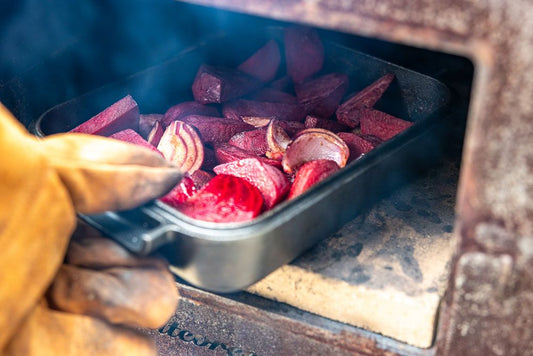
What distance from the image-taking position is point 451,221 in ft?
4.65

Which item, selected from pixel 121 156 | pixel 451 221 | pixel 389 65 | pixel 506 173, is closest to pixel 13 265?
pixel 121 156

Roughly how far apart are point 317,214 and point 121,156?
1.32 ft

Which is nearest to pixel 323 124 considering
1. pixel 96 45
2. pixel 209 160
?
pixel 209 160

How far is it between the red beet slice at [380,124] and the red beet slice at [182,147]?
1.46ft

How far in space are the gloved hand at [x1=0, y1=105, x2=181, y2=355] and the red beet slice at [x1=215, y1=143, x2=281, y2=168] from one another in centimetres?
47

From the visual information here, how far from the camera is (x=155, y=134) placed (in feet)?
Answer: 5.29

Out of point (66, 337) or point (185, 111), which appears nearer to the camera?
point (66, 337)

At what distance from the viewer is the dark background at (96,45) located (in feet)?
5.45

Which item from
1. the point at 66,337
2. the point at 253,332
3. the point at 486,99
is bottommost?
the point at 253,332

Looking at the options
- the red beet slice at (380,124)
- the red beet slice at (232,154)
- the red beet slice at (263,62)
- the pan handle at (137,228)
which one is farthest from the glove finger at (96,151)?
the red beet slice at (263,62)

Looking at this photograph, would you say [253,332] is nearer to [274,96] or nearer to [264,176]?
[264,176]

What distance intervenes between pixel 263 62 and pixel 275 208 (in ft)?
2.79

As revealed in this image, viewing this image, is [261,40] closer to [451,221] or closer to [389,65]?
[389,65]

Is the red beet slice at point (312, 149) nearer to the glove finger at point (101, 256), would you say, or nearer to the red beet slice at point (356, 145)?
the red beet slice at point (356, 145)
